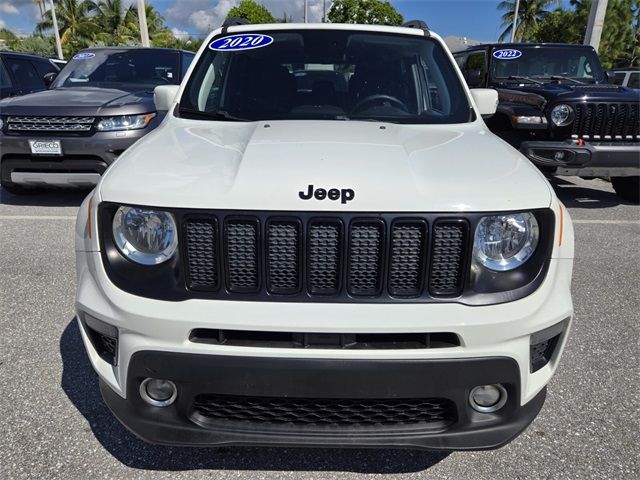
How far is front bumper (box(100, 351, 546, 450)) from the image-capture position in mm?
1717

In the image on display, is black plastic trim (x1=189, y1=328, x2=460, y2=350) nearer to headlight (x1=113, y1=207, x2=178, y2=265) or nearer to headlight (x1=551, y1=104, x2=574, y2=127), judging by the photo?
headlight (x1=113, y1=207, x2=178, y2=265)

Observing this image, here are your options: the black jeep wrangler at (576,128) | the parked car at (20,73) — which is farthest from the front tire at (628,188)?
the parked car at (20,73)

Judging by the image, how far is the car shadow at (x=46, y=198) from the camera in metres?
6.24

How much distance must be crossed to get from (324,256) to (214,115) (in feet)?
4.72

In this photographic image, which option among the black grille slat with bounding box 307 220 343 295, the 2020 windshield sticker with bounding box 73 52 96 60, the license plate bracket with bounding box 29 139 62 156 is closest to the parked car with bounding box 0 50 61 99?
the 2020 windshield sticker with bounding box 73 52 96 60

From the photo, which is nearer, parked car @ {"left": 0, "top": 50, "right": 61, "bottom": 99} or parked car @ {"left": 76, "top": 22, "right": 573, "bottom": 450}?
parked car @ {"left": 76, "top": 22, "right": 573, "bottom": 450}

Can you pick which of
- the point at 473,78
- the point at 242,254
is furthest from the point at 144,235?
the point at 473,78

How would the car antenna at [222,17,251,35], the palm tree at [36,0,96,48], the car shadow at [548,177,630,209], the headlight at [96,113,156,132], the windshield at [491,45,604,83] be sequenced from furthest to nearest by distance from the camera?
the palm tree at [36,0,96,48], the windshield at [491,45,604,83], the car shadow at [548,177,630,209], the headlight at [96,113,156,132], the car antenna at [222,17,251,35]

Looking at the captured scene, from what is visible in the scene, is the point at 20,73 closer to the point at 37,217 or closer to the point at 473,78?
the point at 37,217

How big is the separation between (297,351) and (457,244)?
65cm

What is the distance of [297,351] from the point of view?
1.72 m

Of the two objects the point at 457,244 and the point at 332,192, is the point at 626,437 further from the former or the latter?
the point at 332,192

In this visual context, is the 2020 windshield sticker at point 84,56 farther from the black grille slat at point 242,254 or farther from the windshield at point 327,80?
the black grille slat at point 242,254

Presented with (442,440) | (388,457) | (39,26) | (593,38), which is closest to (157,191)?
(442,440)
